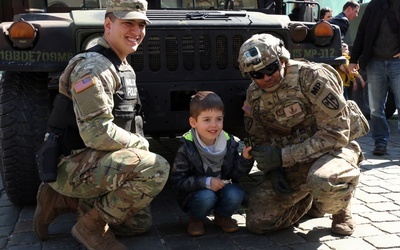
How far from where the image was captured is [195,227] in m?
3.01

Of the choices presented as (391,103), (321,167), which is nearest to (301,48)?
(321,167)

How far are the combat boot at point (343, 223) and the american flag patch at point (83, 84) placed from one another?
61.8 inches

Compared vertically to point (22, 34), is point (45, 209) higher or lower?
lower

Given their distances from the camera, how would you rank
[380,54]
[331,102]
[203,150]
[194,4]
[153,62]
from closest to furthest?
[331,102] < [203,150] < [153,62] < [194,4] < [380,54]

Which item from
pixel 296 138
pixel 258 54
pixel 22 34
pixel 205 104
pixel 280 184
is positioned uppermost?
pixel 22 34

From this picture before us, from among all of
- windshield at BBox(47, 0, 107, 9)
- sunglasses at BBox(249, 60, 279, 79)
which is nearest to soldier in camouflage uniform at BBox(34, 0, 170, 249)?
sunglasses at BBox(249, 60, 279, 79)

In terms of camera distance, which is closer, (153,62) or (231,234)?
(231,234)

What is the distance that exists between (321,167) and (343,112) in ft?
1.15

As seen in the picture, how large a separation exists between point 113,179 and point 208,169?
27.7 inches

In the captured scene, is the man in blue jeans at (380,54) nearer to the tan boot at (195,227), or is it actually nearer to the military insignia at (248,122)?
the military insignia at (248,122)


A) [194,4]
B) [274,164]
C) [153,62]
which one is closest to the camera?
[274,164]

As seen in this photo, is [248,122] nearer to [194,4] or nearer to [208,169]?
[208,169]

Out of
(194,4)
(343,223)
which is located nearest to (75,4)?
(194,4)

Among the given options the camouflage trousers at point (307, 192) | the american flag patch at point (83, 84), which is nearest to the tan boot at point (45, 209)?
the american flag patch at point (83, 84)
